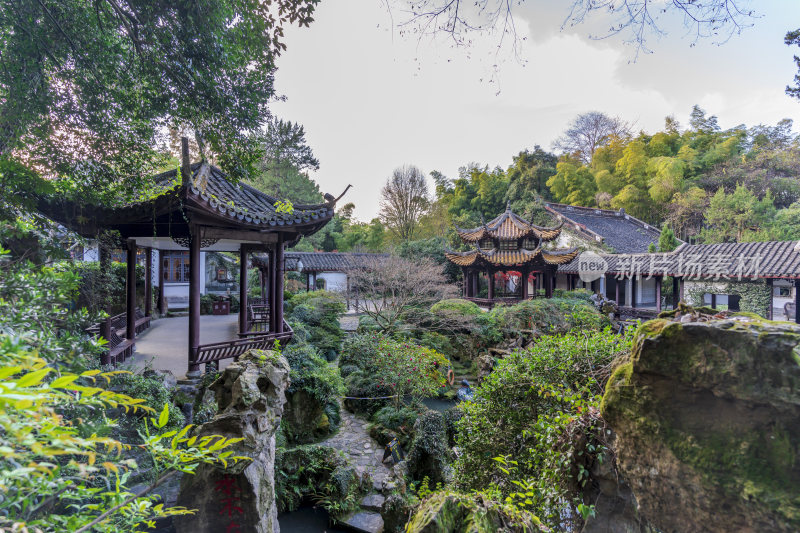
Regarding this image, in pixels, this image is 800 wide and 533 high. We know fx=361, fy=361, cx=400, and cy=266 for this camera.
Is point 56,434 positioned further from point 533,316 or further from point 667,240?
point 667,240

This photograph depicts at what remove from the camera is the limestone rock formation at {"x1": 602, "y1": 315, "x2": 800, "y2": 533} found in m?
1.49

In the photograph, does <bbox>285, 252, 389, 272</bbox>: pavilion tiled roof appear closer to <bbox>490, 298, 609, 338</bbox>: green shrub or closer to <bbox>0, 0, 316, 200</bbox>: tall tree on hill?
<bbox>490, 298, 609, 338</bbox>: green shrub

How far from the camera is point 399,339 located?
1024 cm

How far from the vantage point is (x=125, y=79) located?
3.26 m

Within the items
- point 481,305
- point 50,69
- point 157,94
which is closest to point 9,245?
point 50,69

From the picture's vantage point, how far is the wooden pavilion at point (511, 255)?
15.2m

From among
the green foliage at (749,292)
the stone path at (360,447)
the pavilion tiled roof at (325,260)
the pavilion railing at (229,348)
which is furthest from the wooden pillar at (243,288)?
the green foliage at (749,292)

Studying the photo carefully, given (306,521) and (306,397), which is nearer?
(306,521)

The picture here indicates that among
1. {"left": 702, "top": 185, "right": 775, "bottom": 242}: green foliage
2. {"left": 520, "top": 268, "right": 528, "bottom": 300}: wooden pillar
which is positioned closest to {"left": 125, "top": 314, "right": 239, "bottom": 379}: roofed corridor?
{"left": 520, "top": 268, "right": 528, "bottom": 300}: wooden pillar

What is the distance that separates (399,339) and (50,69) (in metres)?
8.65

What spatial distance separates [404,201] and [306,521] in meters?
26.7

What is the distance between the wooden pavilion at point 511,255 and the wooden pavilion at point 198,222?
10.7m

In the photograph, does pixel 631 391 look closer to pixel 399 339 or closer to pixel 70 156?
pixel 70 156

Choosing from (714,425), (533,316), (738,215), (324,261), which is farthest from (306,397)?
(738,215)
